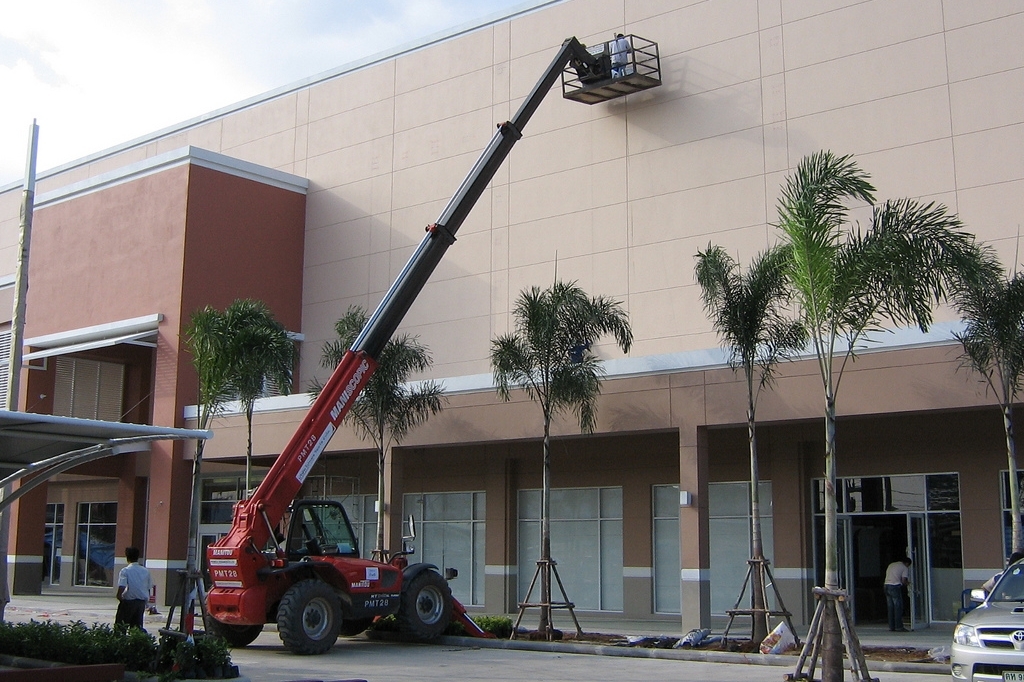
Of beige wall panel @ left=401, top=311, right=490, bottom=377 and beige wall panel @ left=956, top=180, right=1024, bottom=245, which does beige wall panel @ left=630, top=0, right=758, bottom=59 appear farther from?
beige wall panel @ left=401, top=311, right=490, bottom=377

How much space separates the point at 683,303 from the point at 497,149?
8268 mm

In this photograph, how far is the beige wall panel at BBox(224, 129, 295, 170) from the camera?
37.5 meters

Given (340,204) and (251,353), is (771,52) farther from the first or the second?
(340,204)

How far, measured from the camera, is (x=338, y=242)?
3541 cm

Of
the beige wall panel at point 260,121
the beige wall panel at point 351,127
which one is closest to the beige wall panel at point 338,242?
the beige wall panel at point 351,127

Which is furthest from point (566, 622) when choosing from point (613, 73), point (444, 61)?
point (444, 61)

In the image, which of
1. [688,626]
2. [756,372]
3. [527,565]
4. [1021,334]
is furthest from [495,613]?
[1021,334]

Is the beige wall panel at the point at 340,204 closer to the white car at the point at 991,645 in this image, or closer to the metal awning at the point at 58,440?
the metal awning at the point at 58,440

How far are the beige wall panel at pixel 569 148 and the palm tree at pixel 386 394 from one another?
787cm

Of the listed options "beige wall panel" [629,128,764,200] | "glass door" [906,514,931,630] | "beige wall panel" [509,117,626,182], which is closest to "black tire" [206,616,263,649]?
"glass door" [906,514,931,630]

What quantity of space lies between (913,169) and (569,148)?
9428 millimetres

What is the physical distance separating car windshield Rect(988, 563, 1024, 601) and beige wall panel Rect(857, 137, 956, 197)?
12.7 meters

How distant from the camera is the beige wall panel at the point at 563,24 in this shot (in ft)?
98.5

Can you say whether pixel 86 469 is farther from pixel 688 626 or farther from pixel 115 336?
pixel 688 626
